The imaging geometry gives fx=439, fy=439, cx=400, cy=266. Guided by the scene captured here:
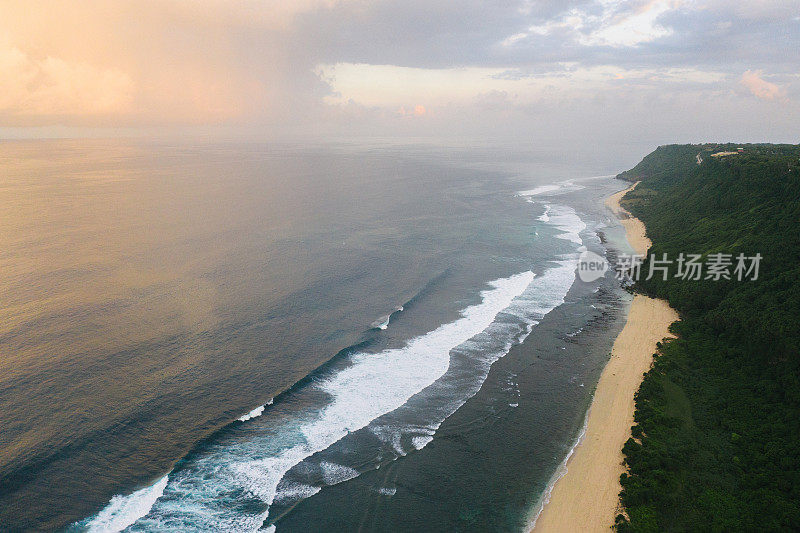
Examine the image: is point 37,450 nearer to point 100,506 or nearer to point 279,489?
point 100,506

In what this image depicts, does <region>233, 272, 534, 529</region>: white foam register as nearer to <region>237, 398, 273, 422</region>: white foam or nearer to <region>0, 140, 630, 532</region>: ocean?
<region>0, 140, 630, 532</region>: ocean

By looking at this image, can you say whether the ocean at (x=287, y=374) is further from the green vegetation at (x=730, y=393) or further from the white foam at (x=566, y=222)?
the green vegetation at (x=730, y=393)

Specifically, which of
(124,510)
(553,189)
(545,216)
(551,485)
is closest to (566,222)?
(545,216)

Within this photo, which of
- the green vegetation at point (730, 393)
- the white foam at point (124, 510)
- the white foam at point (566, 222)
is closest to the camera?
the white foam at point (124, 510)

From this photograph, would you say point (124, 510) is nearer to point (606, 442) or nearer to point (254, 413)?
point (254, 413)

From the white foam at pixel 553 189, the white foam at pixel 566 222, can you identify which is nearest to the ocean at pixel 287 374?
the white foam at pixel 566 222

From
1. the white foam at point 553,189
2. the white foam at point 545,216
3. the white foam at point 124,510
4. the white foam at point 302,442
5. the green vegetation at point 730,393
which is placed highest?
the white foam at point 553,189

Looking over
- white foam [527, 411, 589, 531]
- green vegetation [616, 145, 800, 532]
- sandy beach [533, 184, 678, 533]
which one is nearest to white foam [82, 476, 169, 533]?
white foam [527, 411, 589, 531]
